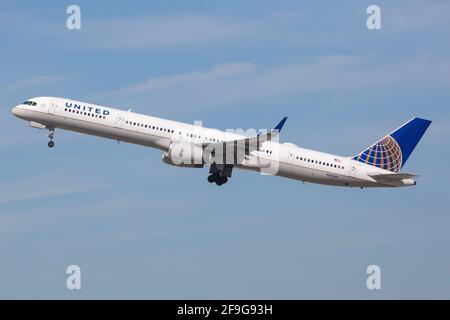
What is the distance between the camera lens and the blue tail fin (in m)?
83.1

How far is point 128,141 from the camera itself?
258 feet

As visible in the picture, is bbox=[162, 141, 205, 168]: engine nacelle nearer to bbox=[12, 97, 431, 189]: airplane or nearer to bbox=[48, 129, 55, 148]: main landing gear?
bbox=[12, 97, 431, 189]: airplane

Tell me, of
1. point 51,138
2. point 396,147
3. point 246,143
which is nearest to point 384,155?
point 396,147

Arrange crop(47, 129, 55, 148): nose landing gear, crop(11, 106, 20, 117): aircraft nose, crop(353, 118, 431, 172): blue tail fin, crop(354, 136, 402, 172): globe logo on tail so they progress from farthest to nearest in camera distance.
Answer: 1. crop(353, 118, 431, 172): blue tail fin
2. crop(354, 136, 402, 172): globe logo on tail
3. crop(11, 106, 20, 117): aircraft nose
4. crop(47, 129, 55, 148): nose landing gear

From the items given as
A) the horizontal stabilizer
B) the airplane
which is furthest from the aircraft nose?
the horizontal stabilizer

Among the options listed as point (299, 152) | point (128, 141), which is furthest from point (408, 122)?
point (128, 141)

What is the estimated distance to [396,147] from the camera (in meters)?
84.2

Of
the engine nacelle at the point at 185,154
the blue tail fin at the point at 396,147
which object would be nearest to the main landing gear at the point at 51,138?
the engine nacelle at the point at 185,154

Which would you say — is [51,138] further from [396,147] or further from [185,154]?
[396,147]

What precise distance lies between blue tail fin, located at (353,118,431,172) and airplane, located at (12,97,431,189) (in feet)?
0.60

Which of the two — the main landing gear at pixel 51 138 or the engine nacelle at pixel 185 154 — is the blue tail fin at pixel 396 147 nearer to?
→ the engine nacelle at pixel 185 154

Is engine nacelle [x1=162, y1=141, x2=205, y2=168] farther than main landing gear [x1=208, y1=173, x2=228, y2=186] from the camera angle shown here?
No

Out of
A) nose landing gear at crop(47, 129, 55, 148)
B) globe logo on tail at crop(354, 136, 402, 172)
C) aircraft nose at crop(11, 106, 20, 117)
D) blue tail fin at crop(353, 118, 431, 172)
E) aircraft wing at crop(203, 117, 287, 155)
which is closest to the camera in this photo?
aircraft wing at crop(203, 117, 287, 155)

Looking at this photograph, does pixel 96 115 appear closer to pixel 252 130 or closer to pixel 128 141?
pixel 128 141
